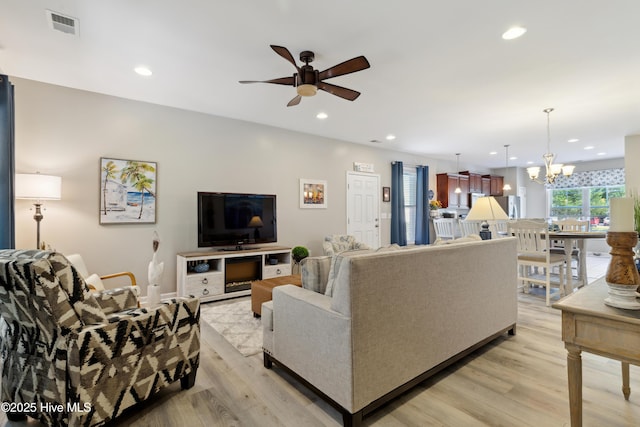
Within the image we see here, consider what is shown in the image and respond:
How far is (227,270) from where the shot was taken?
4258mm

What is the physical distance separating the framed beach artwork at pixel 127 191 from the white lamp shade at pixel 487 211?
13.0ft

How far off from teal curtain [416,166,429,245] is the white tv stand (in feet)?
12.6

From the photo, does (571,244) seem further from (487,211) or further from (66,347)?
(66,347)

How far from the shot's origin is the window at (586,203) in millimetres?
8359

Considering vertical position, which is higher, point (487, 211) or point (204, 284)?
point (487, 211)

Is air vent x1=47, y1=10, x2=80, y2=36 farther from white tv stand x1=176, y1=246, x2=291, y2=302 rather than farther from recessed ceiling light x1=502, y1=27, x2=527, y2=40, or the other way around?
recessed ceiling light x1=502, y1=27, x2=527, y2=40

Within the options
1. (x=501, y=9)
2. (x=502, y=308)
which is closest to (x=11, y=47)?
(x=501, y=9)

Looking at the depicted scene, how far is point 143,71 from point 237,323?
9.17 ft

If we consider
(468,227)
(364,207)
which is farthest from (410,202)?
(468,227)

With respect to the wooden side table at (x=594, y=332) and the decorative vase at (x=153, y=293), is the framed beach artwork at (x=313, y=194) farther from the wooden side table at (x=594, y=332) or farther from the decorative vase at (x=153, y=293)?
the wooden side table at (x=594, y=332)

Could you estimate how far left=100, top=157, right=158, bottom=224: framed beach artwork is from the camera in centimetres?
368

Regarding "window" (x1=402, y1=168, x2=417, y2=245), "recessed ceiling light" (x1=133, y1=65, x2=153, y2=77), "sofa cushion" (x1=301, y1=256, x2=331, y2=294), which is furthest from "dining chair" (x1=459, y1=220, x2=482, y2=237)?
"recessed ceiling light" (x1=133, y1=65, x2=153, y2=77)

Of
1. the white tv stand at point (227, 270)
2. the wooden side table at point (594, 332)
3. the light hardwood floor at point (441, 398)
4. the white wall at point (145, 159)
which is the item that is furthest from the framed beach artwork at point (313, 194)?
the wooden side table at point (594, 332)

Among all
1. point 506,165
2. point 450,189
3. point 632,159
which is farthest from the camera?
point 506,165
